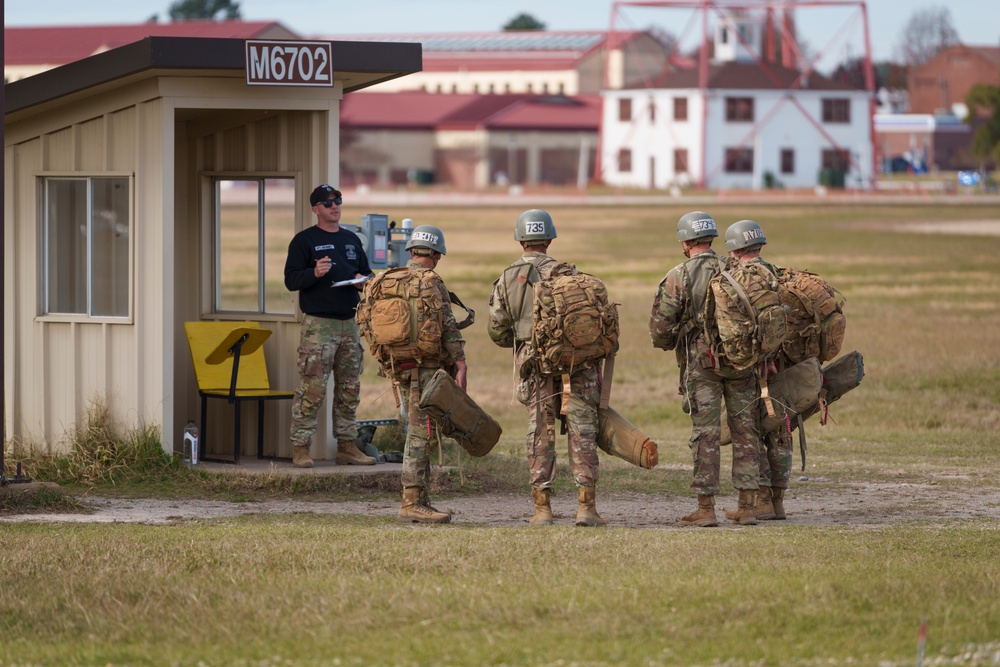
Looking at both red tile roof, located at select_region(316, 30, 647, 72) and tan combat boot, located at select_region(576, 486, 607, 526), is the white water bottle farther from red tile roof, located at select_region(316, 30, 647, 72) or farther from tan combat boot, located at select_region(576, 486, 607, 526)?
red tile roof, located at select_region(316, 30, 647, 72)

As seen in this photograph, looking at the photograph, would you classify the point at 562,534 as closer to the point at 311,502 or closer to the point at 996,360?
the point at 311,502

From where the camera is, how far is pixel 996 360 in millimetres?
19609

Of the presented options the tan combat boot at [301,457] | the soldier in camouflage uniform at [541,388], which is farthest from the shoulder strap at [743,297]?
the tan combat boot at [301,457]

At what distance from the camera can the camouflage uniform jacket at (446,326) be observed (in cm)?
941

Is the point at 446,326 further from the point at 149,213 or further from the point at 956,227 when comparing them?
the point at 956,227

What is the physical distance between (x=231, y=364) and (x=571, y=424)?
129 inches

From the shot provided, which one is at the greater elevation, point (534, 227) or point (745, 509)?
point (534, 227)

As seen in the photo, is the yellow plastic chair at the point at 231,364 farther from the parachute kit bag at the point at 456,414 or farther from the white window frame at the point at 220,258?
the parachute kit bag at the point at 456,414

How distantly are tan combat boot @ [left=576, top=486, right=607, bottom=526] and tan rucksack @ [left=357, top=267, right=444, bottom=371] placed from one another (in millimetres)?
1210

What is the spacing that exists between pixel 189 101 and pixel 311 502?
116 inches

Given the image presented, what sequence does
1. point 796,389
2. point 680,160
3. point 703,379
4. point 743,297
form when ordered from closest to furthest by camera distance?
point 743,297 → point 703,379 → point 796,389 → point 680,160

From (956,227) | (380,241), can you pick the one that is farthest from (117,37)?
(956,227)

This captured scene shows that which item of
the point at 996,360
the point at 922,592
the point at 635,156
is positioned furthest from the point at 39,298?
the point at 635,156

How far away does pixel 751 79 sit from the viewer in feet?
308
